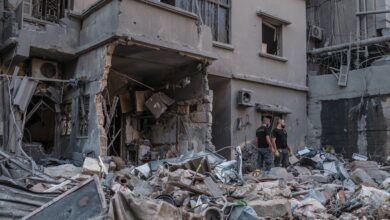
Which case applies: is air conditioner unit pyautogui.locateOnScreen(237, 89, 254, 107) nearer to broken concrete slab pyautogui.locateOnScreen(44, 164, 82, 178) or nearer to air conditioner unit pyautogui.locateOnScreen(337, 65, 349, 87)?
air conditioner unit pyautogui.locateOnScreen(337, 65, 349, 87)

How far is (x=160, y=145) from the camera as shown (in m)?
13.9

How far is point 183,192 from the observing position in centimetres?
810

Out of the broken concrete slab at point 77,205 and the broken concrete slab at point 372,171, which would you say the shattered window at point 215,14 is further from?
the broken concrete slab at point 77,205

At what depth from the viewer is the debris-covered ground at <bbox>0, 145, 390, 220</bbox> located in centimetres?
603

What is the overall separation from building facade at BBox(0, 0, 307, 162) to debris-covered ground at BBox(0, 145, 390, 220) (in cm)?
157

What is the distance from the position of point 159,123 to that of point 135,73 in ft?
5.59

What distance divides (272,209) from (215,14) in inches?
328

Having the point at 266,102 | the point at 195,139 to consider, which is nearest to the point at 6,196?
the point at 195,139

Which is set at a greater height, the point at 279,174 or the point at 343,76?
the point at 343,76

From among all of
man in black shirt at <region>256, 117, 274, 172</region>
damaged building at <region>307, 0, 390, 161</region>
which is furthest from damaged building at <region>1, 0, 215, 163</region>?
damaged building at <region>307, 0, 390, 161</region>

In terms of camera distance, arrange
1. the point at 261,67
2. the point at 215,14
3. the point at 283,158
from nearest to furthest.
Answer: the point at 283,158
the point at 215,14
the point at 261,67

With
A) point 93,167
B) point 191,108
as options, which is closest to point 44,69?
point 93,167

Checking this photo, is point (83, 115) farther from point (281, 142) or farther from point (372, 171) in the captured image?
point (372, 171)

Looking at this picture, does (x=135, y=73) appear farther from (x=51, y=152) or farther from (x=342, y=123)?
(x=342, y=123)
